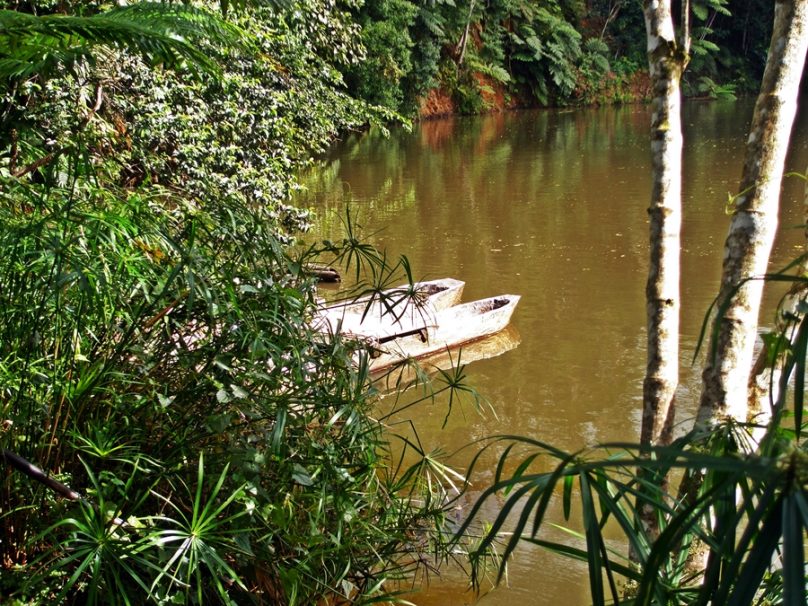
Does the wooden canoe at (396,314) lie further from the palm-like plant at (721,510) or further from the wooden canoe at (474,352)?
the palm-like plant at (721,510)

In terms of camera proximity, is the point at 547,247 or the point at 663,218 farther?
the point at 547,247

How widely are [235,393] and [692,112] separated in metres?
29.7

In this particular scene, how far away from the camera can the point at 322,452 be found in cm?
264

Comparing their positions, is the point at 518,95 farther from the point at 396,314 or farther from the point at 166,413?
the point at 166,413

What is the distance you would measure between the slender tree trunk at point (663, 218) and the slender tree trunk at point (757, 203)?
27cm

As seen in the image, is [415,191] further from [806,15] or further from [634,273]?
[806,15]

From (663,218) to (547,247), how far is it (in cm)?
783

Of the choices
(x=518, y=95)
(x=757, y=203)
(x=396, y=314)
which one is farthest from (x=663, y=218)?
(x=518, y=95)

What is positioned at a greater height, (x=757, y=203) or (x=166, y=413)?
(x=757, y=203)

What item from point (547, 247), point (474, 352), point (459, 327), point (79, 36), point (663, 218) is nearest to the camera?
point (79, 36)

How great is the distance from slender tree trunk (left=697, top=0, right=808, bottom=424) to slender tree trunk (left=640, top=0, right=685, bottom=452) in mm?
270

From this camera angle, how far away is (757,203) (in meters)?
3.16

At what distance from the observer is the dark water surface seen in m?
6.04

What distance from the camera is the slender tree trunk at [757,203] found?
3.12m
